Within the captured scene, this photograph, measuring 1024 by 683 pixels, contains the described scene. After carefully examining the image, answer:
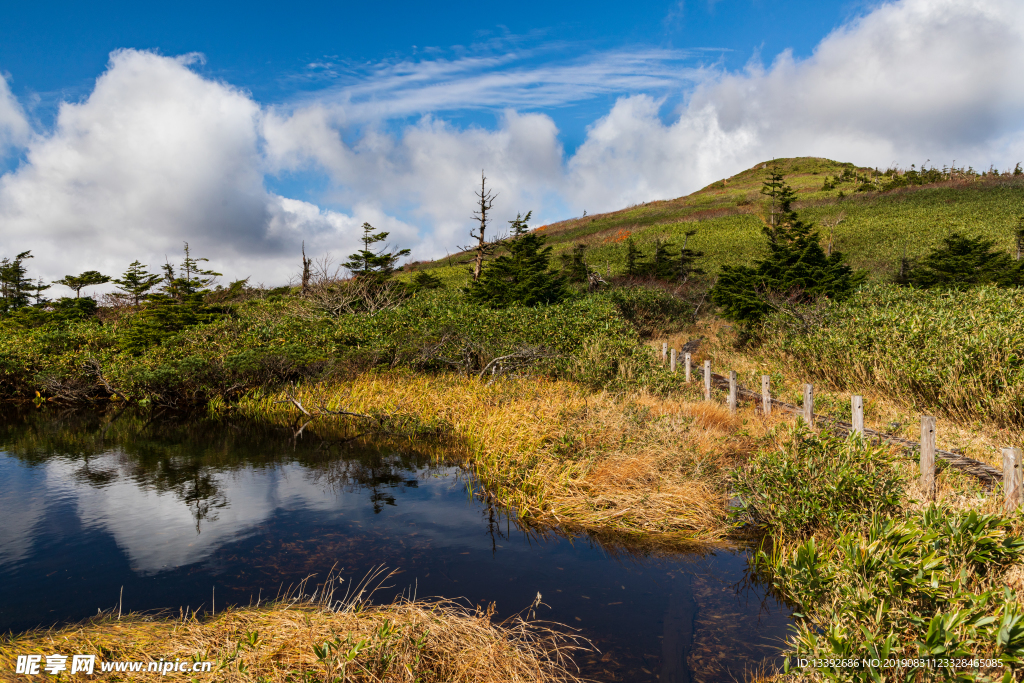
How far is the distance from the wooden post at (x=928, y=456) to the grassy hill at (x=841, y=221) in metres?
36.6

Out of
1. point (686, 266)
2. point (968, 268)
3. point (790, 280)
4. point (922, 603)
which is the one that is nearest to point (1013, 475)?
point (922, 603)

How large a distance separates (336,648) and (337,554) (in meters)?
3.87

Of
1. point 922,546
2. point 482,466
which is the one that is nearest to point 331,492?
point 482,466

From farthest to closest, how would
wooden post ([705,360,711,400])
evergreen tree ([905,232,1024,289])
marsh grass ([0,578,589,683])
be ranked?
evergreen tree ([905,232,1024,289]) → wooden post ([705,360,711,400]) → marsh grass ([0,578,589,683])

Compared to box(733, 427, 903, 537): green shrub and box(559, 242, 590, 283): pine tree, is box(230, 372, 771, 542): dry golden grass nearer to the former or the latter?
box(733, 427, 903, 537): green shrub

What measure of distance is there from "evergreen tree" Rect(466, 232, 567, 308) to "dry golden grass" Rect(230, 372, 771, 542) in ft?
37.4

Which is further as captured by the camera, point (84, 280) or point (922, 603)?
point (84, 280)

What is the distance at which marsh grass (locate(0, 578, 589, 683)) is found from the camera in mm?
3877

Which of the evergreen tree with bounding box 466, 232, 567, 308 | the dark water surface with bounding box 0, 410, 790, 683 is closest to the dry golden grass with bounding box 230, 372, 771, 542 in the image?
the dark water surface with bounding box 0, 410, 790, 683

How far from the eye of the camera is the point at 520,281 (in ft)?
84.8

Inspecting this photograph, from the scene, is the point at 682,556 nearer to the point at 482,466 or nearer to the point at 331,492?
the point at 482,466

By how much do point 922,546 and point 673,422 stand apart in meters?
6.40

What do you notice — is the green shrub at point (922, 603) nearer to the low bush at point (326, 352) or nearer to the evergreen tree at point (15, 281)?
the low bush at point (326, 352)

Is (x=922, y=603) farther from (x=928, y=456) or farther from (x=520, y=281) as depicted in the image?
(x=520, y=281)
